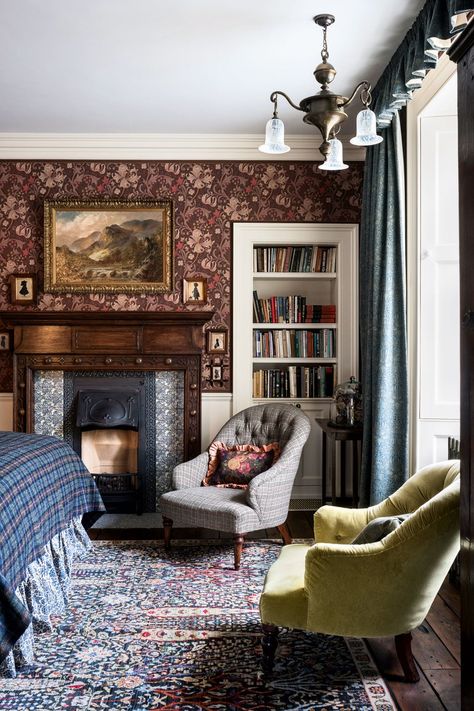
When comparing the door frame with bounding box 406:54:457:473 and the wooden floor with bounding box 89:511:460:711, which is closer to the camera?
the wooden floor with bounding box 89:511:460:711

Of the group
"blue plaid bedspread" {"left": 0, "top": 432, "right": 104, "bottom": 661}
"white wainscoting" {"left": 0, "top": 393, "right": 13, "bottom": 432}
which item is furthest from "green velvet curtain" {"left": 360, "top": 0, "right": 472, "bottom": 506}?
"white wainscoting" {"left": 0, "top": 393, "right": 13, "bottom": 432}

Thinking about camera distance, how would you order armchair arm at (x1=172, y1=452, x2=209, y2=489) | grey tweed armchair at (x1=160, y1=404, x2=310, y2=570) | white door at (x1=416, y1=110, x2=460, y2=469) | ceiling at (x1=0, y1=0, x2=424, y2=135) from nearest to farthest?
ceiling at (x1=0, y1=0, x2=424, y2=135)
white door at (x1=416, y1=110, x2=460, y2=469)
grey tweed armchair at (x1=160, y1=404, x2=310, y2=570)
armchair arm at (x1=172, y1=452, x2=209, y2=489)

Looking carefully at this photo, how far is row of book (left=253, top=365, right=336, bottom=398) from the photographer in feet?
16.8

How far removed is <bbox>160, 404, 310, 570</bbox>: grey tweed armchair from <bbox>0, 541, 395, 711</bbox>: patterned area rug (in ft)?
0.98

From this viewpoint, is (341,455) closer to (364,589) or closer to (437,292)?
(437,292)

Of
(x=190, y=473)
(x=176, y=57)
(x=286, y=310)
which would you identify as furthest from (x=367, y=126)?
(x=286, y=310)

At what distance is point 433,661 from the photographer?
8.31 ft

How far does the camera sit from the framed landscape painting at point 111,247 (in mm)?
5000

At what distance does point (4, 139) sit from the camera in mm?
4984

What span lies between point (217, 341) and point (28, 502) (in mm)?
2563

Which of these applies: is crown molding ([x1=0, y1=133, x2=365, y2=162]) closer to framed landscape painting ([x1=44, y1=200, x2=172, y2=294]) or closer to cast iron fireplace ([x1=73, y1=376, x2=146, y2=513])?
framed landscape painting ([x1=44, y1=200, x2=172, y2=294])

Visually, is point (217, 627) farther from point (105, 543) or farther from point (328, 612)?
point (105, 543)

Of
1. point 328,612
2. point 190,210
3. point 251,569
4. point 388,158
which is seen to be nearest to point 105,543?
point 251,569

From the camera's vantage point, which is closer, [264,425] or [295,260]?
[264,425]
